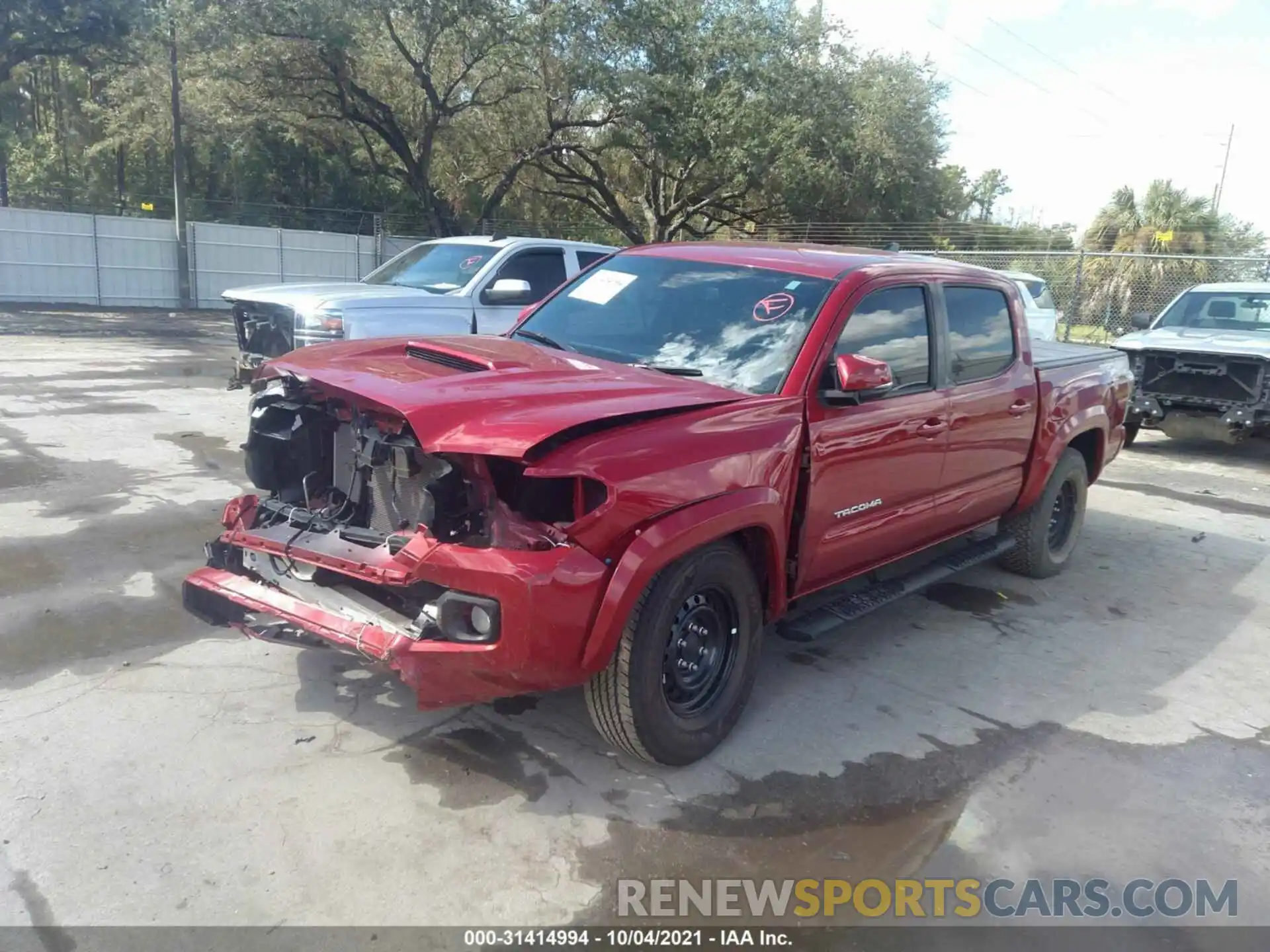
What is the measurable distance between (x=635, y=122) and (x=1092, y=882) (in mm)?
22119

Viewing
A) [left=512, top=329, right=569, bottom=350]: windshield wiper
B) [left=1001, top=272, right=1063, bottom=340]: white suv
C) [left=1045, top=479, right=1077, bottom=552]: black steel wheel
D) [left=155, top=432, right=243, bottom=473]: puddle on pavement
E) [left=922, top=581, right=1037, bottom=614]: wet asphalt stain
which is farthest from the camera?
[left=1001, top=272, right=1063, bottom=340]: white suv

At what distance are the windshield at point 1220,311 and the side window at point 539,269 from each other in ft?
23.8

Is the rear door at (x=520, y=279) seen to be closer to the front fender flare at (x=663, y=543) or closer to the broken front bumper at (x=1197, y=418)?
the front fender flare at (x=663, y=543)

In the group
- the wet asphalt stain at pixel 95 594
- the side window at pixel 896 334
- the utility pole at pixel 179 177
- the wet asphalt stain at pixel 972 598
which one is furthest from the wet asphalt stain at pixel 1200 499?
the utility pole at pixel 179 177

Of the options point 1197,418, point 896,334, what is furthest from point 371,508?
point 1197,418

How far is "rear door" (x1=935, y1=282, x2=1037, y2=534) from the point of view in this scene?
15.9 ft

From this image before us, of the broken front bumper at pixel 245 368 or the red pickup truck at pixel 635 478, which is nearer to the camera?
the red pickup truck at pixel 635 478

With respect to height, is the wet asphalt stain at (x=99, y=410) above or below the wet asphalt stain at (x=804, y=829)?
above

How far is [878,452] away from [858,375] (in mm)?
649

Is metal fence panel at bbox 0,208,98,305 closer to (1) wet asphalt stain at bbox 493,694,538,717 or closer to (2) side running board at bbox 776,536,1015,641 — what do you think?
(1) wet asphalt stain at bbox 493,694,538,717

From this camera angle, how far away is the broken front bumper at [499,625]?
9.91ft

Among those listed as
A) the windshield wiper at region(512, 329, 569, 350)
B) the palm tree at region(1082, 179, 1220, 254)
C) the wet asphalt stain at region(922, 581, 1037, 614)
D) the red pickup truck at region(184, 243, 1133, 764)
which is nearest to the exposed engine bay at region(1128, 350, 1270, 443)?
the wet asphalt stain at region(922, 581, 1037, 614)

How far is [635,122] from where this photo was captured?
74.9ft

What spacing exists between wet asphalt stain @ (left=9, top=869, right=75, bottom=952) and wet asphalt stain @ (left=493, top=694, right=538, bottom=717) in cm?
169
